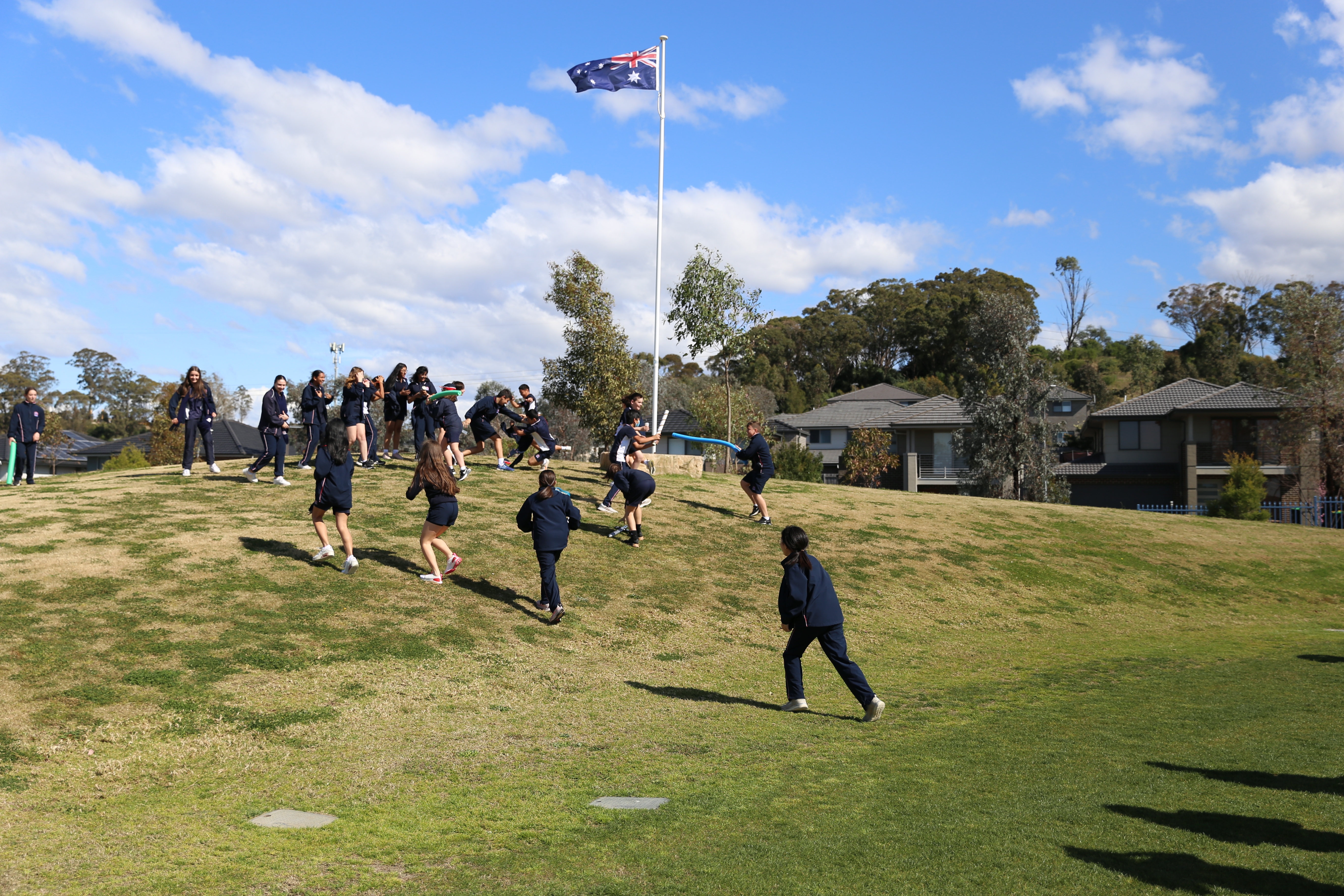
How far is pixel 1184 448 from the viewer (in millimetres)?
46844

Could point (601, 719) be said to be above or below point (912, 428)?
below

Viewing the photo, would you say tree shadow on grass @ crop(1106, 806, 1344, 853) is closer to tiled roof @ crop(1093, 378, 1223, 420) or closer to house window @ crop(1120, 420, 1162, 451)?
tiled roof @ crop(1093, 378, 1223, 420)

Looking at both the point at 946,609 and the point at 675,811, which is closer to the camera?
the point at 675,811

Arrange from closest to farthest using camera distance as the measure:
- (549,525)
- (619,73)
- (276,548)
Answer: (549,525)
(276,548)
(619,73)

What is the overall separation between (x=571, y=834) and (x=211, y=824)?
240cm

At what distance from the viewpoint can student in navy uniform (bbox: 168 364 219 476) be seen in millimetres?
16500

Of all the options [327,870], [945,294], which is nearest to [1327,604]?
[327,870]

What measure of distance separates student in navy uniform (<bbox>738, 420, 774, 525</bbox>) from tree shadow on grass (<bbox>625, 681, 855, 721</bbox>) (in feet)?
23.0

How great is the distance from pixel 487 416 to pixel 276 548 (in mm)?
5687

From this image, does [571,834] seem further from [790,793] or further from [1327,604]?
[1327,604]

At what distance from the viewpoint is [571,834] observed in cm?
527

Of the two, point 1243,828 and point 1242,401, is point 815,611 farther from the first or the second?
point 1242,401

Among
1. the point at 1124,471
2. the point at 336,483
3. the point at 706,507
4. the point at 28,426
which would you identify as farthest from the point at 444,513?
the point at 1124,471

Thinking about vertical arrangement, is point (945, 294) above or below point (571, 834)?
above
